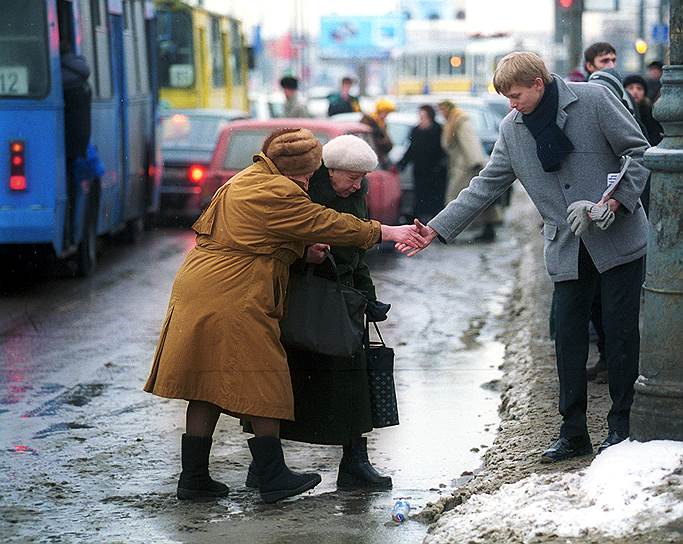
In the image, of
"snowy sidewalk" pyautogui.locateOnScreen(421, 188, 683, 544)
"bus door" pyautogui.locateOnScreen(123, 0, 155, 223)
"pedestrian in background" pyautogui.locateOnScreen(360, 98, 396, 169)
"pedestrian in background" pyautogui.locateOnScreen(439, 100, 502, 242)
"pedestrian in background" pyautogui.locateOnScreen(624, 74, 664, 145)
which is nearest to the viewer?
"snowy sidewalk" pyautogui.locateOnScreen(421, 188, 683, 544)

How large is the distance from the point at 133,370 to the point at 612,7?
1345 centimetres

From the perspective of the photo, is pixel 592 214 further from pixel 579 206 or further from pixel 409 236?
pixel 409 236

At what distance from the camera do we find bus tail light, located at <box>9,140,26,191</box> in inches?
533

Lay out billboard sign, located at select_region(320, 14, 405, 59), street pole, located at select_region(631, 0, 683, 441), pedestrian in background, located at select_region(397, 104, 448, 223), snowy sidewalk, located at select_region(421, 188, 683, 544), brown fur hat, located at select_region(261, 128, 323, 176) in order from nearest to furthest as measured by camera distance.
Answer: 1. snowy sidewalk, located at select_region(421, 188, 683, 544)
2. street pole, located at select_region(631, 0, 683, 441)
3. brown fur hat, located at select_region(261, 128, 323, 176)
4. pedestrian in background, located at select_region(397, 104, 448, 223)
5. billboard sign, located at select_region(320, 14, 405, 59)

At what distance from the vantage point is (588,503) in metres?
5.39

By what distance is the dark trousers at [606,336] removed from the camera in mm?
6543

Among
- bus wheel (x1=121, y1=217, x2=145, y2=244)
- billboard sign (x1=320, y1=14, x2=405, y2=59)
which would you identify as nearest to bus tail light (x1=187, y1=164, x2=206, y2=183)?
bus wheel (x1=121, y1=217, x2=145, y2=244)

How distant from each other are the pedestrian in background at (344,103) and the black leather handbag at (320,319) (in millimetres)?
16900

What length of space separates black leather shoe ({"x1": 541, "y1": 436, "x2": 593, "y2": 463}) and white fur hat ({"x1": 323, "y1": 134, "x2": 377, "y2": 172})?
138cm

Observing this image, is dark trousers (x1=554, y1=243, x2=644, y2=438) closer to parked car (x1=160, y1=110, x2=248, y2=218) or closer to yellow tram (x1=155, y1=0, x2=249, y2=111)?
parked car (x1=160, y1=110, x2=248, y2=218)

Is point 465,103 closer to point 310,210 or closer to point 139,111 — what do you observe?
point 139,111

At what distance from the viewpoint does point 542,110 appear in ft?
21.3

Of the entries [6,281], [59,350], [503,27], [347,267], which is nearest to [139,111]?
[6,281]

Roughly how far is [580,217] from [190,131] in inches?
632
